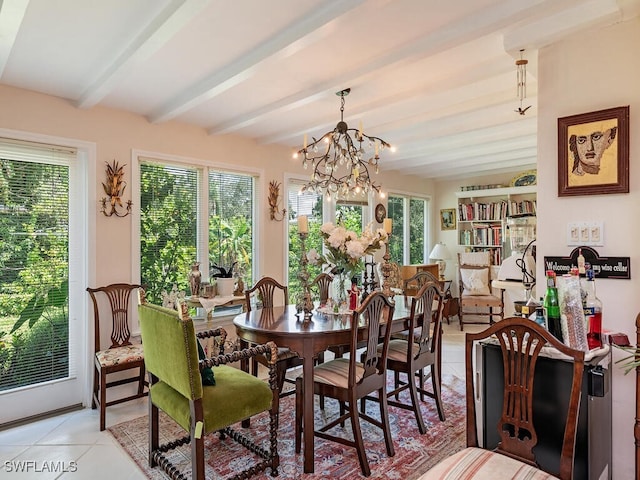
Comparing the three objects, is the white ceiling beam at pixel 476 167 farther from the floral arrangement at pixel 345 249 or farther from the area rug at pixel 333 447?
the area rug at pixel 333 447

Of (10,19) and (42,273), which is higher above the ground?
(10,19)

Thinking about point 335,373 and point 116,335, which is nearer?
point 335,373

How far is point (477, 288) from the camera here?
19.5 ft

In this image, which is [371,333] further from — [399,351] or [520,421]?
A: [520,421]

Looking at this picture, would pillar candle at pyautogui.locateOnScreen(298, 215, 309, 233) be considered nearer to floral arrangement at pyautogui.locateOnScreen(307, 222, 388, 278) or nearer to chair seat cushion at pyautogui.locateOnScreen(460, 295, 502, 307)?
floral arrangement at pyautogui.locateOnScreen(307, 222, 388, 278)

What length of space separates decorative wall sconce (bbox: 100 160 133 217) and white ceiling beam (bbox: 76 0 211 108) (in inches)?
25.3

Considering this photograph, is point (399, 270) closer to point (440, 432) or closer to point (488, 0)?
point (440, 432)

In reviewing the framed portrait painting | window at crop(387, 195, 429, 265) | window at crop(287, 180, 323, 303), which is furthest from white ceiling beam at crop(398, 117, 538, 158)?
the framed portrait painting

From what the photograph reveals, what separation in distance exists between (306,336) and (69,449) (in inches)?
69.7

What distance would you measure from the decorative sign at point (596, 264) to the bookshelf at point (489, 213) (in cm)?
402

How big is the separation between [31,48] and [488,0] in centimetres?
250

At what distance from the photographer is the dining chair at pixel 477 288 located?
5.83 meters

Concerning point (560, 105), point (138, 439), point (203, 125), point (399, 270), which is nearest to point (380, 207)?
point (399, 270)

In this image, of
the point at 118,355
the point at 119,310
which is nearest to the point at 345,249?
the point at 118,355
